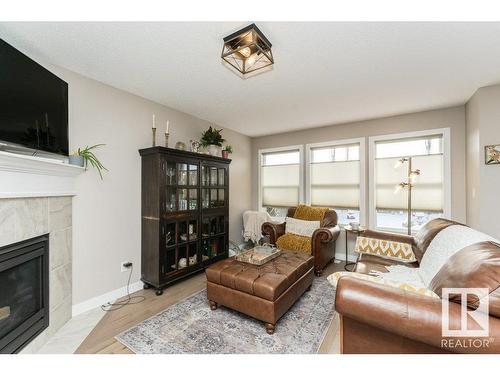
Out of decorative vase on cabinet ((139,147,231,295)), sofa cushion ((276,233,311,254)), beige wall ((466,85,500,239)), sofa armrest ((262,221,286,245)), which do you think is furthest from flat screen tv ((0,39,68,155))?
beige wall ((466,85,500,239))

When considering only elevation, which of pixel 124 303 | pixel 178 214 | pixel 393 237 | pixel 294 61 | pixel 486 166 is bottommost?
pixel 124 303

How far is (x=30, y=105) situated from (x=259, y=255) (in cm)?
241

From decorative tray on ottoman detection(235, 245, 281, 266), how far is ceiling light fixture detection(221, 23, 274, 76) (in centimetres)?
177

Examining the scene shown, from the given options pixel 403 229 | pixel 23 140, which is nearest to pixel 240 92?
pixel 23 140

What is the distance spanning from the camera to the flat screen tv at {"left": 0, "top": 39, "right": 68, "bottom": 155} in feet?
4.98

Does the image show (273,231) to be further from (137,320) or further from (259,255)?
(137,320)

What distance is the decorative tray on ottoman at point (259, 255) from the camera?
90.9 inches

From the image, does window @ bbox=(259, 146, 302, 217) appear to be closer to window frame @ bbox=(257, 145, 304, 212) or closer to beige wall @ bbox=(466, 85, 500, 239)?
window frame @ bbox=(257, 145, 304, 212)

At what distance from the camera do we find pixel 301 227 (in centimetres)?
358

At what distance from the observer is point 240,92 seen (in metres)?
2.68

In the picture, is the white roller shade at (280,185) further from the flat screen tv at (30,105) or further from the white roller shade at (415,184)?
the flat screen tv at (30,105)

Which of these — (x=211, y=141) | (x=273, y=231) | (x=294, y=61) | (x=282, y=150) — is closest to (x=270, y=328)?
(x=273, y=231)
